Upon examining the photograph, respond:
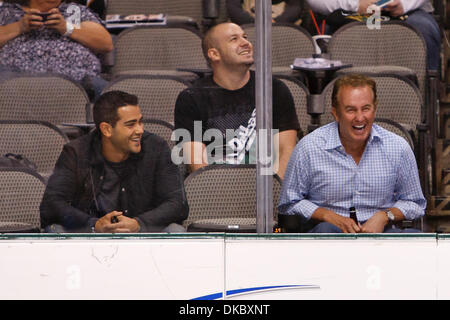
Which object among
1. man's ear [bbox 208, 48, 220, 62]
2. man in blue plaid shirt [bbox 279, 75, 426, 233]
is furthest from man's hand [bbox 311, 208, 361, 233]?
man's ear [bbox 208, 48, 220, 62]

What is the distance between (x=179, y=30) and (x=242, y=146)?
2.30ft

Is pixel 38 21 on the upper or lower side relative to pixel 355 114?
upper

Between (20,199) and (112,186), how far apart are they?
49cm

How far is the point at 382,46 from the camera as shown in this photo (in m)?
4.81

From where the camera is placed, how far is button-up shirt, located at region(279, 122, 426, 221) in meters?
4.73

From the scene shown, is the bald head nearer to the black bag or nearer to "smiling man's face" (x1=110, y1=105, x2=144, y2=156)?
"smiling man's face" (x1=110, y1=105, x2=144, y2=156)

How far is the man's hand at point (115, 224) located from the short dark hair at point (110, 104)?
46 cm

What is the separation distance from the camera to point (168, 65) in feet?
16.0

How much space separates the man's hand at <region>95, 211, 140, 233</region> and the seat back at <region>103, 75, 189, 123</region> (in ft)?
1.77

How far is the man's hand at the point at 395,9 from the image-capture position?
4.80 m

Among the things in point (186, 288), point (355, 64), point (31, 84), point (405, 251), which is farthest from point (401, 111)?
point (31, 84)

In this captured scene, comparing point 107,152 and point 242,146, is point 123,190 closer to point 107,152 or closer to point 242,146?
point 107,152

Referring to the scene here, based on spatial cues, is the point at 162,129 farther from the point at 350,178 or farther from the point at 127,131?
the point at 350,178

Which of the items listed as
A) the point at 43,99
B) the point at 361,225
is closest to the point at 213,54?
the point at 43,99
